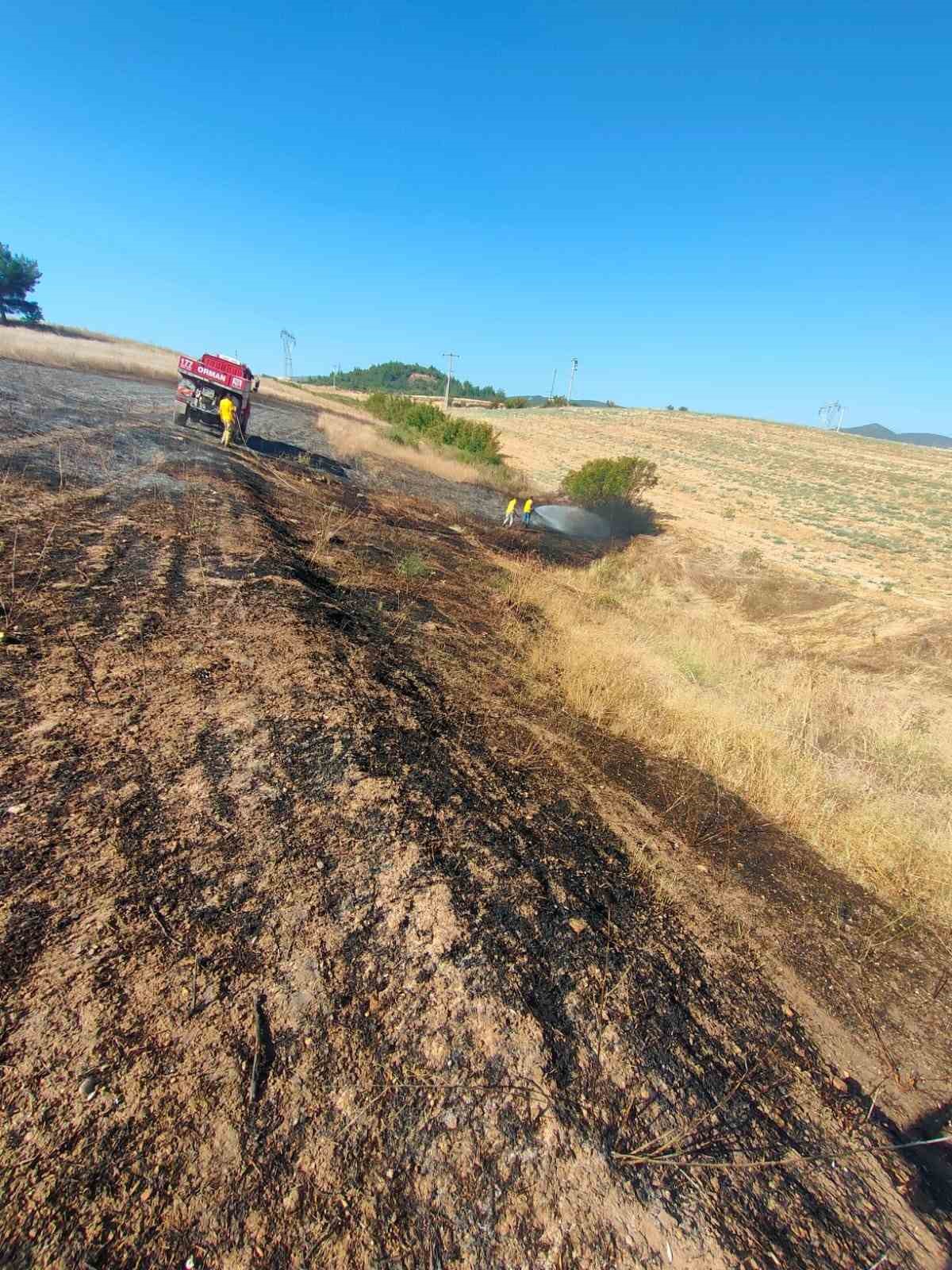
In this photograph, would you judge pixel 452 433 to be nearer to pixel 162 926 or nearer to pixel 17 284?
pixel 162 926

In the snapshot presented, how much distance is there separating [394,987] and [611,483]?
22008 millimetres

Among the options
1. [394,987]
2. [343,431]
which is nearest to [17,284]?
[343,431]

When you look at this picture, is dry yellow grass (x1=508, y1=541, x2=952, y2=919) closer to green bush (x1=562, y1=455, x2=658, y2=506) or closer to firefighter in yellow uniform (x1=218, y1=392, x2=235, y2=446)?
firefighter in yellow uniform (x1=218, y1=392, x2=235, y2=446)

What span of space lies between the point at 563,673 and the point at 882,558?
1649 cm

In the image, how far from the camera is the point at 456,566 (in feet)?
35.3

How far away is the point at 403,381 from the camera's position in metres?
134

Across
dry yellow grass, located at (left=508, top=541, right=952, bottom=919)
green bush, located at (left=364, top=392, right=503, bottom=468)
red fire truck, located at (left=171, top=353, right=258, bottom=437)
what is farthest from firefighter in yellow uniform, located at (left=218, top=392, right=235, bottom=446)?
green bush, located at (left=364, top=392, right=503, bottom=468)

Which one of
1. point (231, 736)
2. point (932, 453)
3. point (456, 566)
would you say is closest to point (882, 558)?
point (456, 566)

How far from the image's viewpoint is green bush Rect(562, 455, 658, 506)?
22359 mm

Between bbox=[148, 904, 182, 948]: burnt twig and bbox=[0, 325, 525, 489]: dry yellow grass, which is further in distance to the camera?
bbox=[0, 325, 525, 489]: dry yellow grass

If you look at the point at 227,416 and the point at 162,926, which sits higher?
the point at 227,416

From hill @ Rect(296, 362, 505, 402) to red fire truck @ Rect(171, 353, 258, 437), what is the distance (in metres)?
112

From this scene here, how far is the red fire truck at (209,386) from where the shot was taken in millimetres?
15445

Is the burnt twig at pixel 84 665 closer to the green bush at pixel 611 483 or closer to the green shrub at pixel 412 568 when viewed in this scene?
the green shrub at pixel 412 568
